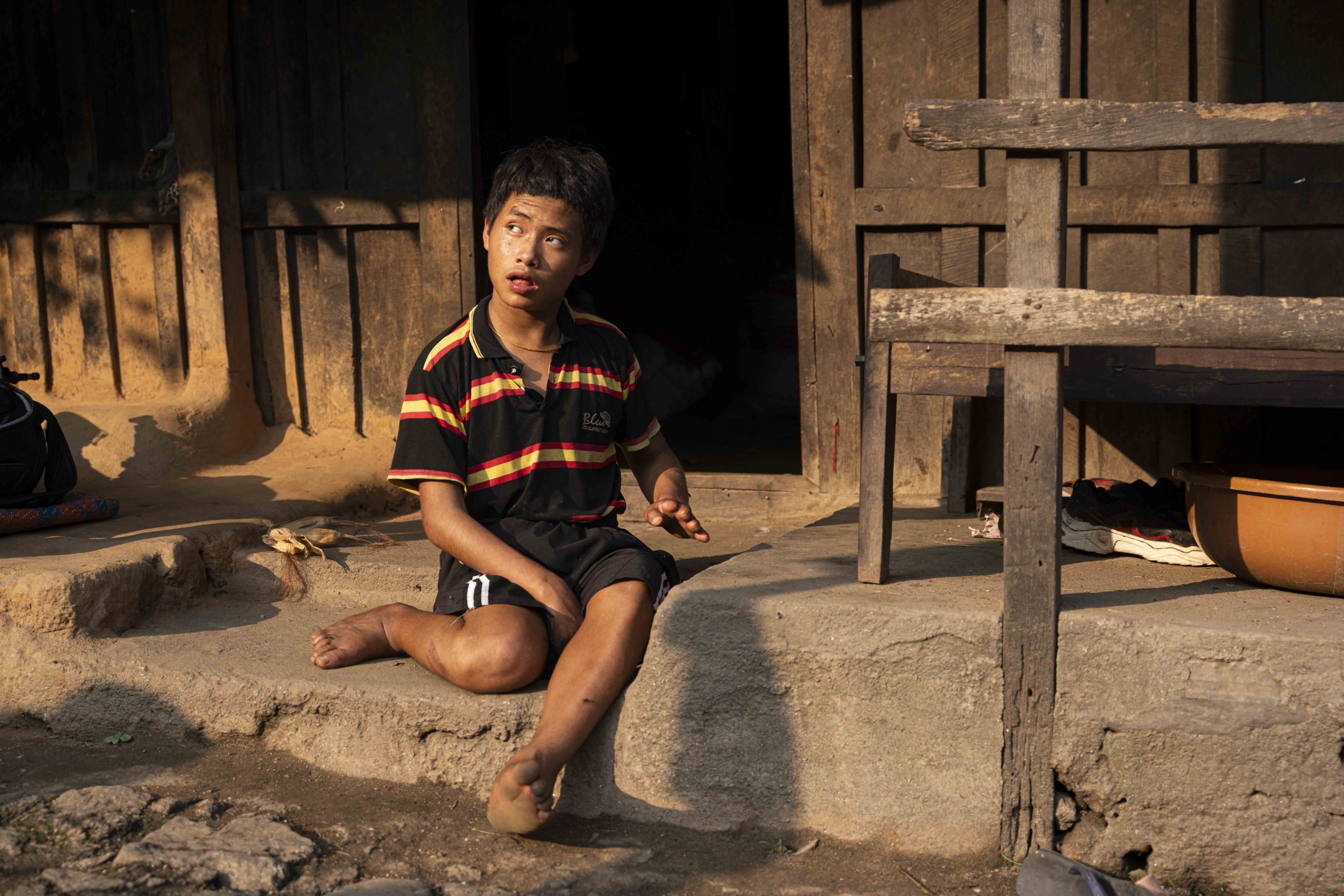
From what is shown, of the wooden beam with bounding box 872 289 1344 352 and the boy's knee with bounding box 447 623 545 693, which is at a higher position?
the wooden beam with bounding box 872 289 1344 352

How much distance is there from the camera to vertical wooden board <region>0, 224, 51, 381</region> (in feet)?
16.1

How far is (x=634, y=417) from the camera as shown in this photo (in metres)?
2.93

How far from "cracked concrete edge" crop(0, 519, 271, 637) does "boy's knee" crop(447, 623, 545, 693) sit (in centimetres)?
112

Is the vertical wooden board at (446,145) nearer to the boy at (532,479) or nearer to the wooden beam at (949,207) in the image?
the wooden beam at (949,207)

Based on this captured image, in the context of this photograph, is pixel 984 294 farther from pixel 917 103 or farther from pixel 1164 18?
pixel 1164 18

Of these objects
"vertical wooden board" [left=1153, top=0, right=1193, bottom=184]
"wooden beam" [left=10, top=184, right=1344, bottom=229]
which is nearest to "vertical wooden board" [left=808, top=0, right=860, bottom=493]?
"wooden beam" [left=10, top=184, right=1344, bottom=229]

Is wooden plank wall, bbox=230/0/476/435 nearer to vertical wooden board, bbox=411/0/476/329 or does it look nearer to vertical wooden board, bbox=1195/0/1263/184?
vertical wooden board, bbox=411/0/476/329

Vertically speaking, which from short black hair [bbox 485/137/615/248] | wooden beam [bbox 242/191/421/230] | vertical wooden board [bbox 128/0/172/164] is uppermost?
vertical wooden board [bbox 128/0/172/164]

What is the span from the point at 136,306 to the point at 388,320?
1.12 meters

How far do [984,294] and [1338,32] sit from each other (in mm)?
2053

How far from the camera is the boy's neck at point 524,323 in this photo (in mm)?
2799

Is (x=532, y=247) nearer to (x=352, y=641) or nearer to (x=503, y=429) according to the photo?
(x=503, y=429)

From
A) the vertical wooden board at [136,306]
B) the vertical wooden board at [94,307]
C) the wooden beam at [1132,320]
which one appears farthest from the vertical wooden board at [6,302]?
the wooden beam at [1132,320]

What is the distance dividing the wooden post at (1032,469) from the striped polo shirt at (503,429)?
100 cm
